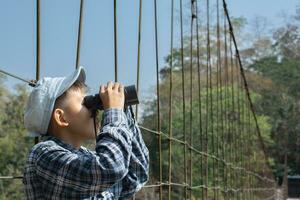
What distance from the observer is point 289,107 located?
2161 centimetres

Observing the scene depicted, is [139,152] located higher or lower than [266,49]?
lower

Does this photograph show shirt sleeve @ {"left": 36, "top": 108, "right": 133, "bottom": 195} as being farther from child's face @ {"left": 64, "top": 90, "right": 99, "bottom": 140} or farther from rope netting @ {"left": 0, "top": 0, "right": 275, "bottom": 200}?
rope netting @ {"left": 0, "top": 0, "right": 275, "bottom": 200}

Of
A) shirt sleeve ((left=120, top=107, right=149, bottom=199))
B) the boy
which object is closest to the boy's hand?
the boy

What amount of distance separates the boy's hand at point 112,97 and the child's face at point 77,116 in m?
0.03

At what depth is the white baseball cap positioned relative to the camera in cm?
83

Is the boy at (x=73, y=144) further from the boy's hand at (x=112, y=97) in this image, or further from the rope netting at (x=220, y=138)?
the rope netting at (x=220, y=138)

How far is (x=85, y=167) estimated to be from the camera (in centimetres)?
77

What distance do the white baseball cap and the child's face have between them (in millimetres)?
16

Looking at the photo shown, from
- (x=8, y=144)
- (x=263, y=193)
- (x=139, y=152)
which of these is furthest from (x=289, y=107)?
(x=139, y=152)

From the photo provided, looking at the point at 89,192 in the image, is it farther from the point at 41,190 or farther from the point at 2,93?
the point at 2,93

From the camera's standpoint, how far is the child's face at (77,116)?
32.8 inches

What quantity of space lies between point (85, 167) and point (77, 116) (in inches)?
3.4

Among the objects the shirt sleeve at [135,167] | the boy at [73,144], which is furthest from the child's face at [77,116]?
the shirt sleeve at [135,167]

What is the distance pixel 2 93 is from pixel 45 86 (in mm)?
6386
